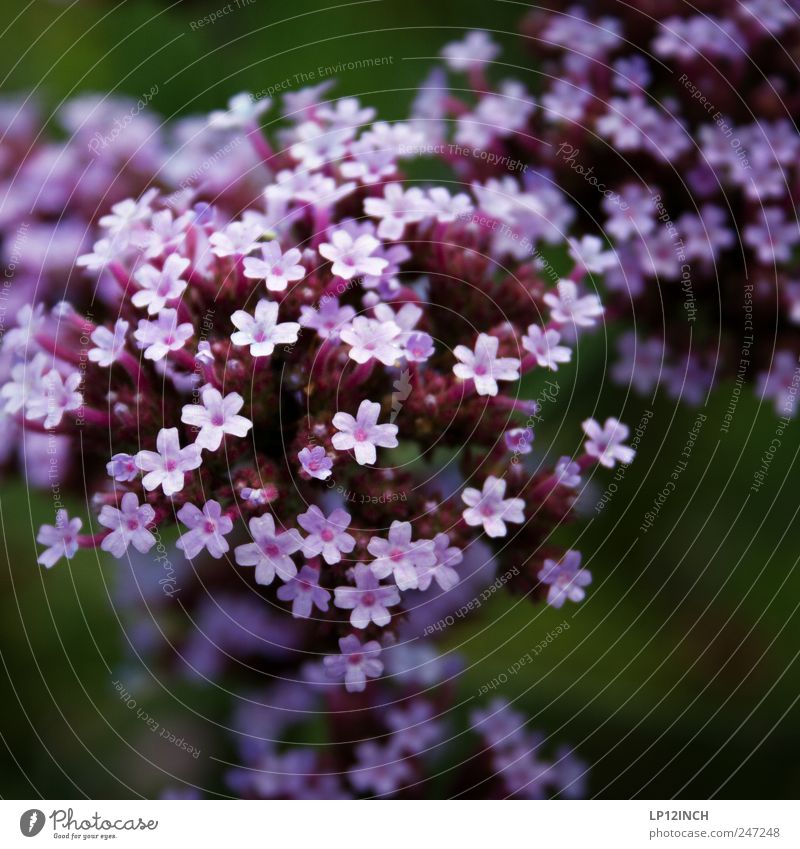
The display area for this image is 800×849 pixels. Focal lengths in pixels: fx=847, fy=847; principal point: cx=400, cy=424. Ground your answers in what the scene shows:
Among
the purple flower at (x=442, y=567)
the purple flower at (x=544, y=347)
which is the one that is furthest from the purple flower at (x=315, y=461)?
the purple flower at (x=544, y=347)

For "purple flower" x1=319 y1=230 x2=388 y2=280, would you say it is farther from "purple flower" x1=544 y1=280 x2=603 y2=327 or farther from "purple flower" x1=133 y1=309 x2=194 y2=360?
"purple flower" x1=544 y1=280 x2=603 y2=327

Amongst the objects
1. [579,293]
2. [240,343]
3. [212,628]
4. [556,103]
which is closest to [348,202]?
[240,343]

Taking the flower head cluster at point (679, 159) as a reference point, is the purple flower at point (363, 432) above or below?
below

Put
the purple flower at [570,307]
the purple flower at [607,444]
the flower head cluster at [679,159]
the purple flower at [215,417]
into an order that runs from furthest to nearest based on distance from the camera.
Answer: the flower head cluster at [679,159] < the purple flower at [570,307] < the purple flower at [607,444] < the purple flower at [215,417]

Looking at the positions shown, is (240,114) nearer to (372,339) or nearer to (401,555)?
(372,339)

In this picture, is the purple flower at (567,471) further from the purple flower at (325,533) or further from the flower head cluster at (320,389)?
the purple flower at (325,533)
